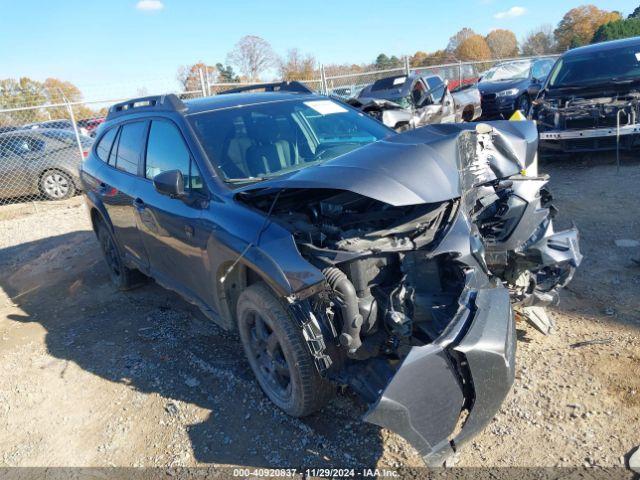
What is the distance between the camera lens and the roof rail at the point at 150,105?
12.7 ft

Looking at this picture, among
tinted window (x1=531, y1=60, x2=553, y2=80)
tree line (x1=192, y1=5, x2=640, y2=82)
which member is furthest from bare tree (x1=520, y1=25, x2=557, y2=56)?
tinted window (x1=531, y1=60, x2=553, y2=80)

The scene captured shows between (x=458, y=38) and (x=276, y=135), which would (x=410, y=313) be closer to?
(x=276, y=135)

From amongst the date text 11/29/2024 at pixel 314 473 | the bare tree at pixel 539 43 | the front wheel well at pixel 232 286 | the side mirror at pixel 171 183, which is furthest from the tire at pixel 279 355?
the bare tree at pixel 539 43

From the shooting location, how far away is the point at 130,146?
14.5 ft

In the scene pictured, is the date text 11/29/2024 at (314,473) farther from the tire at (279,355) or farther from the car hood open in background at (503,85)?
the car hood open in background at (503,85)

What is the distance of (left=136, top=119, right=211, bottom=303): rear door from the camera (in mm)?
3348

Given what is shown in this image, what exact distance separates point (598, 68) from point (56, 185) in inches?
428

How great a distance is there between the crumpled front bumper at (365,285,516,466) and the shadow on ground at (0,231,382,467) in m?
0.66

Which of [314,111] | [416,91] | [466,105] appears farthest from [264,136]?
[466,105]

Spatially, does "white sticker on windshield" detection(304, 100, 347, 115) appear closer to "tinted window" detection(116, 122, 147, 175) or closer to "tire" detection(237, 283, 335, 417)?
"tinted window" detection(116, 122, 147, 175)

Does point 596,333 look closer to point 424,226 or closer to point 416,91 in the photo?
point 424,226

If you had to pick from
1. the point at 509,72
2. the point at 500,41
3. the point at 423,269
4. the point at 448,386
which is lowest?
the point at 448,386

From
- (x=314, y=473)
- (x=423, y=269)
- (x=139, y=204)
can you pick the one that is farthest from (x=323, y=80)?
(x=314, y=473)

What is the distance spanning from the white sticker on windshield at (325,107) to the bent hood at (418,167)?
4.21ft
